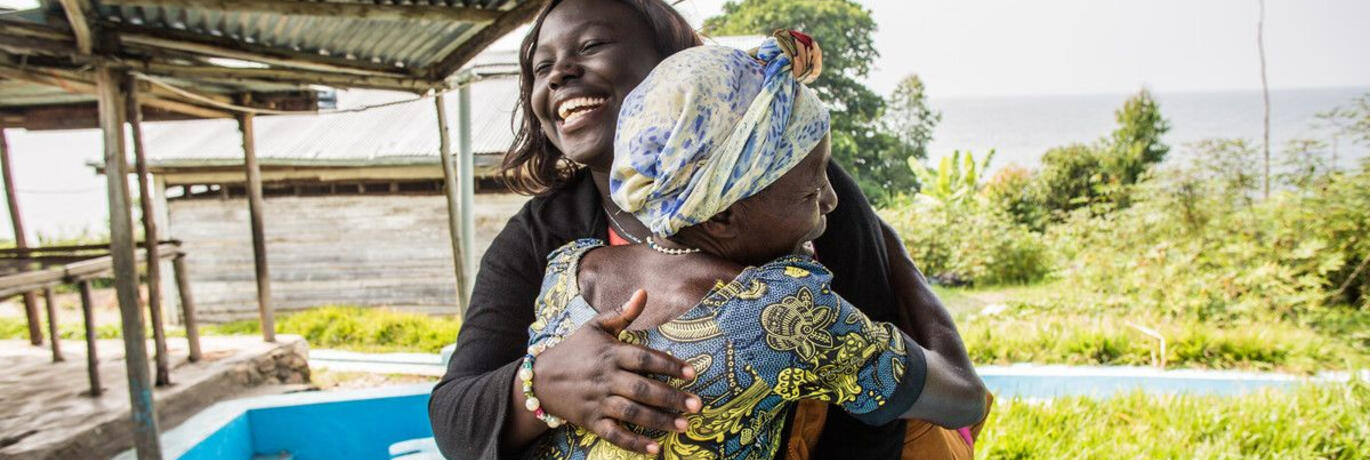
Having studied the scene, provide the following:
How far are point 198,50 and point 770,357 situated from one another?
14.7ft

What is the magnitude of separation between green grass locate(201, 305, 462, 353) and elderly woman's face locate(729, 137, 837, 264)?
938cm

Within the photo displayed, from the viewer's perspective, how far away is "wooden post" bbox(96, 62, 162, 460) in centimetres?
458

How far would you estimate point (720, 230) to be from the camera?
1.17 meters

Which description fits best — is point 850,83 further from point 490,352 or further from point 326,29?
point 490,352

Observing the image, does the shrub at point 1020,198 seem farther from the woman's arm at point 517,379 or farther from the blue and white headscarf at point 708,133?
the blue and white headscarf at point 708,133

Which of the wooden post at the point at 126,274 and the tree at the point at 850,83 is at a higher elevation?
the tree at the point at 850,83

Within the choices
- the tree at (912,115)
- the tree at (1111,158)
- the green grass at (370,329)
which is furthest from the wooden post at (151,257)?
the tree at (912,115)

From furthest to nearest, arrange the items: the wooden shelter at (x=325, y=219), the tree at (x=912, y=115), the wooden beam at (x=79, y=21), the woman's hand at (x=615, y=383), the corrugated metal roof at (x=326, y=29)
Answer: the tree at (x=912, y=115) → the wooden shelter at (x=325, y=219) → the corrugated metal roof at (x=326, y=29) → the wooden beam at (x=79, y=21) → the woman's hand at (x=615, y=383)

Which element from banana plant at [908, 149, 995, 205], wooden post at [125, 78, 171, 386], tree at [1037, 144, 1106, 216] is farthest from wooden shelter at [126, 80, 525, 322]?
tree at [1037, 144, 1106, 216]

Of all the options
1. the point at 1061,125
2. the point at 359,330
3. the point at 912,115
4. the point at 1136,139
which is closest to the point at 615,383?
the point at 359,330

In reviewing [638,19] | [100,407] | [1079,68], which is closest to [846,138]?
[100,407]

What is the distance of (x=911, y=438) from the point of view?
4.78ft

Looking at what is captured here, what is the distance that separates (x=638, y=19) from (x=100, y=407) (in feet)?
20.1

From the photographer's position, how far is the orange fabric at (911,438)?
1354 mm
